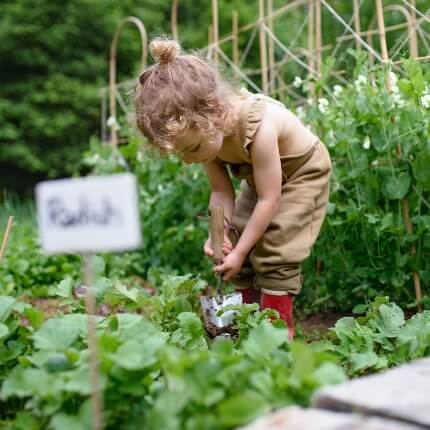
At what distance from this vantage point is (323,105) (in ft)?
10.2

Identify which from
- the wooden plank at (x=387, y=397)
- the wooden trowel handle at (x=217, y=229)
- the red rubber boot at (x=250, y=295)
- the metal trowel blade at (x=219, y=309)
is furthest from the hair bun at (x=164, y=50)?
the wooden plank at (x=387, y=397)

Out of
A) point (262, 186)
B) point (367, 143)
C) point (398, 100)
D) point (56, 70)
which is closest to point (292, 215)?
point (262, 186)

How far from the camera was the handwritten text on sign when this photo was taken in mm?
1303

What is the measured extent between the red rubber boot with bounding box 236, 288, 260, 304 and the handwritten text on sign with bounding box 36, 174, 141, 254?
1.45 meters

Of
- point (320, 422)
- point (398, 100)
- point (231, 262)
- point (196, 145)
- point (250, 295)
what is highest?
point (398, 100)

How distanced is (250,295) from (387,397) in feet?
4.94

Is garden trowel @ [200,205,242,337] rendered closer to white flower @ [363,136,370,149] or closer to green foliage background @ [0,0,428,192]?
white flower @ [363,136,370,149]

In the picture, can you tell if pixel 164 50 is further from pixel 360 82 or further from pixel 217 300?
pixel 360 82

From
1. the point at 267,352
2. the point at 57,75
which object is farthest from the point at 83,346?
the point at 57,75

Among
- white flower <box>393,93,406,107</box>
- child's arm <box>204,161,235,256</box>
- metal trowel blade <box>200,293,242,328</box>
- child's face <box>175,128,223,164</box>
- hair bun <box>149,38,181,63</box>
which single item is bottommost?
metal trowel blade <box>200,293,242,328</box>

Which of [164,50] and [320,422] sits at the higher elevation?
[164,50]

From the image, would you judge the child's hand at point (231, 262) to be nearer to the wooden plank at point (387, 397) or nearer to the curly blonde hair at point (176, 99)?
the curly blonde hair at point (176, 99)

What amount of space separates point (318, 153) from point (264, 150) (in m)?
0.35

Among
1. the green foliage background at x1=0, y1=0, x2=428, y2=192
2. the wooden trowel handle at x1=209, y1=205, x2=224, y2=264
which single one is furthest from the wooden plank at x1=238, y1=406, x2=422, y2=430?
the green foliage background at x1=0, y1=0, x2=428, y2=192
